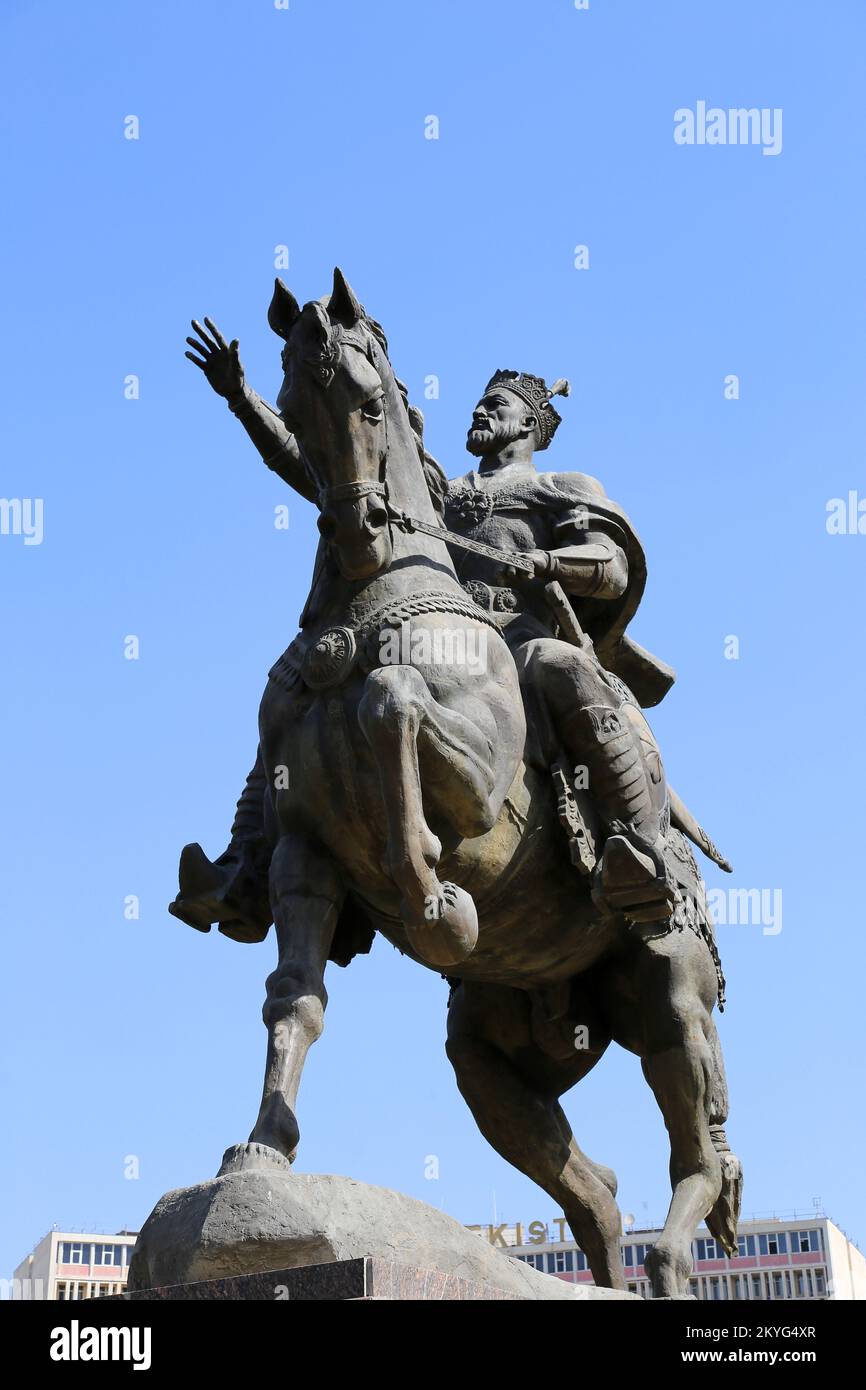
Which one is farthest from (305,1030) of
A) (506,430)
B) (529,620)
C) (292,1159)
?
(506,430)

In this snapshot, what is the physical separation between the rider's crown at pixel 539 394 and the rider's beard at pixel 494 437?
0.18 m

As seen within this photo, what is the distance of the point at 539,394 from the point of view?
11516 millimetres

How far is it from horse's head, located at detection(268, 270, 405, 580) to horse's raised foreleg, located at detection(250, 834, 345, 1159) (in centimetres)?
132

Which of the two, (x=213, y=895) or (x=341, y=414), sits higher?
(x=341, y=414)

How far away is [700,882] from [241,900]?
264 cm

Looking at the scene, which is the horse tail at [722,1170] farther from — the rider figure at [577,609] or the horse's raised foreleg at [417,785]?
the horse's raised foreleg at [417,785]

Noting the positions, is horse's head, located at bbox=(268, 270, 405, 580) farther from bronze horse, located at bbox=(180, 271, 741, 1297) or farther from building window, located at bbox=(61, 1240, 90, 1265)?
building window, located at bbox=(61, 1240, 90, 1265)

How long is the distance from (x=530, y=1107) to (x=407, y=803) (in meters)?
3.02

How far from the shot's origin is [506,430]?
11352 millimetres

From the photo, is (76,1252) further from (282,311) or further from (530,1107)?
(282,311)

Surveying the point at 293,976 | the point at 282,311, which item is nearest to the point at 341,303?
the point at 282,311
